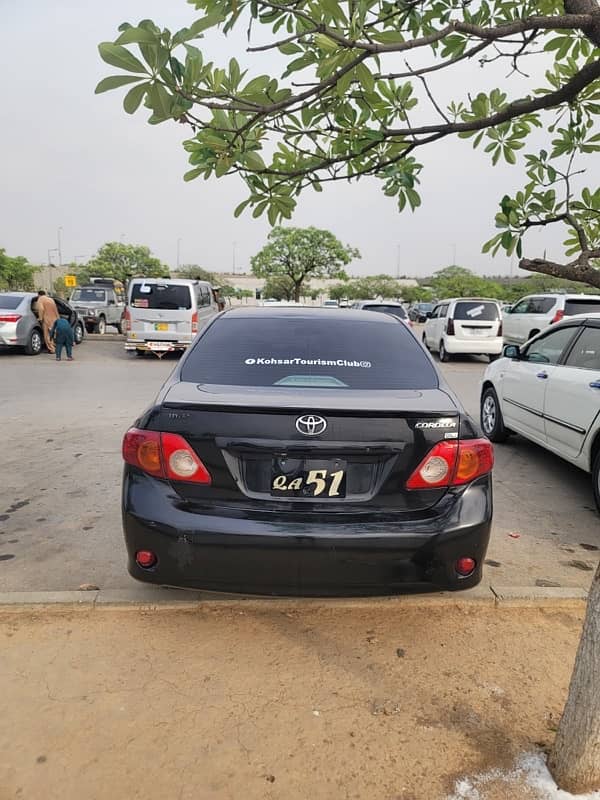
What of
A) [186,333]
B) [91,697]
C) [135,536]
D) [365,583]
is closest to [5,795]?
[91,697]

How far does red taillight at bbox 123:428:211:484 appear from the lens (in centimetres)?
258

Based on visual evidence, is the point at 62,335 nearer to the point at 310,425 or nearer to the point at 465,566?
the point at 310,425

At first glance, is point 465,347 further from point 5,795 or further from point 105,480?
point 5,795

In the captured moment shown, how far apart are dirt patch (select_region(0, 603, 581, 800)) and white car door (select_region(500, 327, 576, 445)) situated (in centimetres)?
291

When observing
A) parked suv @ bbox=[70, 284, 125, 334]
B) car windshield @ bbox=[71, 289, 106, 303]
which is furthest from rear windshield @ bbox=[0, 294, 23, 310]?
car windshield @ bbox=[71, 289, 106, 303]

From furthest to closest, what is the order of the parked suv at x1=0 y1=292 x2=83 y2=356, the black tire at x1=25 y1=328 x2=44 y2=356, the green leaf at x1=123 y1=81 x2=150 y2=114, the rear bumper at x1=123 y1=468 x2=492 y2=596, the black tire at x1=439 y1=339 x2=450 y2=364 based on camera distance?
1. the black tire at x1=439 y1=339 x2=450 y2=364
2. the black tire at x1=25 y1=328 x2=44 y2=356
3. the parked suv at x1=0 y1=292 x2=83 y2=356
4. the rear bumper at x1=123 y1=468 x2=492 y2=596
5. the green leaf at x1=123 y1=81 x2=150 y2=114

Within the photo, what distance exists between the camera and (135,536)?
263cm

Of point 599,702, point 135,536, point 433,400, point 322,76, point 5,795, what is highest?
point 322,76

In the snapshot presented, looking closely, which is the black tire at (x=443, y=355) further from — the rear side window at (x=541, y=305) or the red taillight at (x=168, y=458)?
the red taillight at (x=168, y=458)

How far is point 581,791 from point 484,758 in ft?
1.06

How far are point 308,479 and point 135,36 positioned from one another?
1.71 metres

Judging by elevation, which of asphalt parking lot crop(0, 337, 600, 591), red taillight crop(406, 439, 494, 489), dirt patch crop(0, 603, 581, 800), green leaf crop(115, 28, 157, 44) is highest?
green leaf crop(115, 28, 157, 44)

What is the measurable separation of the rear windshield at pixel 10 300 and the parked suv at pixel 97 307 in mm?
8337

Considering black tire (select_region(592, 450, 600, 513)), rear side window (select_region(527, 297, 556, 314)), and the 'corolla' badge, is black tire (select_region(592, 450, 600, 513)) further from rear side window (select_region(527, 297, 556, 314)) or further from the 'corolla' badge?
rear side window (select_region(527, 297, 556, 314))
